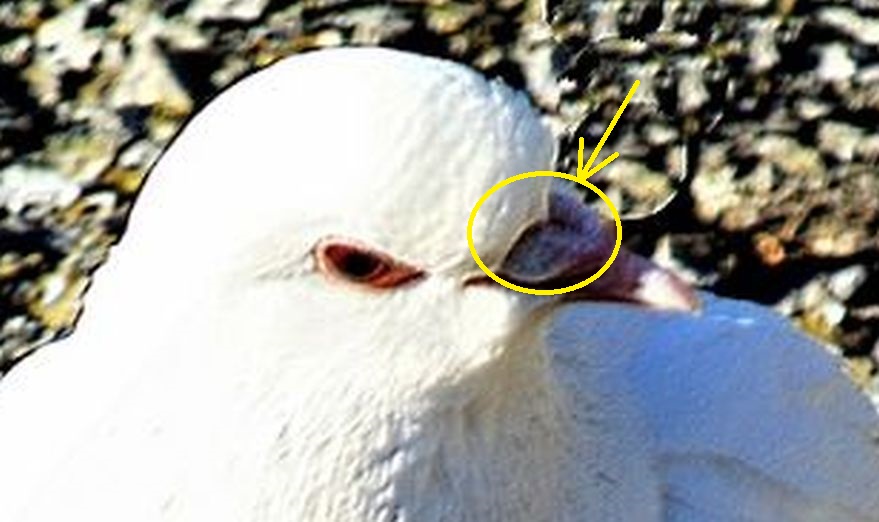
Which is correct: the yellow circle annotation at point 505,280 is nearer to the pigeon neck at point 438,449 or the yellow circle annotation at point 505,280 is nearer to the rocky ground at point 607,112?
the pigeon neck at point 438,449

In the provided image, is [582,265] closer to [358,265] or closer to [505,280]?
[505,280]

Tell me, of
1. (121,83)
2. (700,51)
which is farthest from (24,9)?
(700,51)

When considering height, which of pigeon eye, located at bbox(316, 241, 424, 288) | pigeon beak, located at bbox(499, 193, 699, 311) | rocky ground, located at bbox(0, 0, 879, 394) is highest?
pigeon eye, located at bbox(316, 241, 424, 288)

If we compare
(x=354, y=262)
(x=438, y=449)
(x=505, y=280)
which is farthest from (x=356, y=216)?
(x=438, y=449)

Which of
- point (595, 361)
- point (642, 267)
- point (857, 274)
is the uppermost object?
point (642, 267)

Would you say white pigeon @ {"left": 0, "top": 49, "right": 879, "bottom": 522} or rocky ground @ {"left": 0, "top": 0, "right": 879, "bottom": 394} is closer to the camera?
white pigeon @ {"left": 0, "top": 49, "right": 879, "bottom": 522}

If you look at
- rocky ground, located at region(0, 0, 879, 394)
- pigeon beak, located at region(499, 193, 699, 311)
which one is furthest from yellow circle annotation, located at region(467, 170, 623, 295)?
rocky ground, located at region(0, 0, 879, 394)

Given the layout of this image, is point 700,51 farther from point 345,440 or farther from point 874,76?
point 345,440

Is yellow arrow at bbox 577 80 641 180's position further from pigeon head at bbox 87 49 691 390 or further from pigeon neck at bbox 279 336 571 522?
pigeon head at bbox 87 49 691 390
